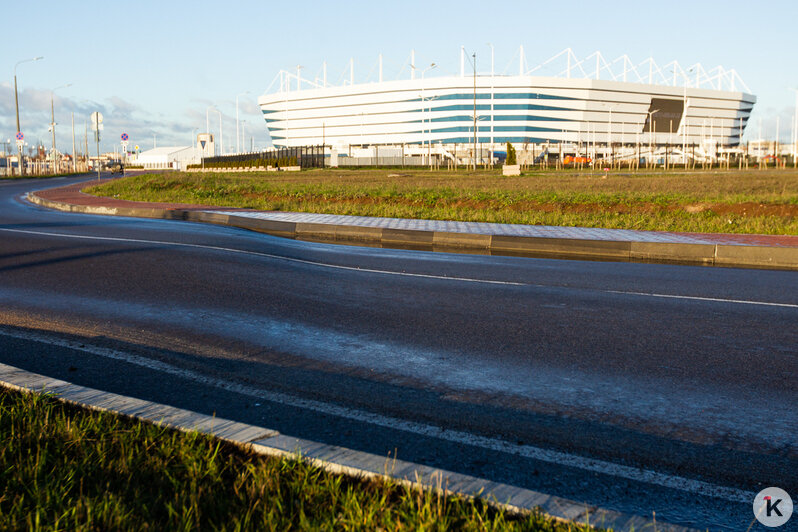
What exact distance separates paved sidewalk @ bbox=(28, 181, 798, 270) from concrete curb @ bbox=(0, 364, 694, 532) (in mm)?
9259

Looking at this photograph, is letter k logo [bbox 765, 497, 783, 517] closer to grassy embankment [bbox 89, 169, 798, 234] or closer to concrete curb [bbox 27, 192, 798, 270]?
concrete curb [bbox 27, 192, 798, 270]

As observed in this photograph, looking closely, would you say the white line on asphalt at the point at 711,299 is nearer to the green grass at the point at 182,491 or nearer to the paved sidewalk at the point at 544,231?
the paved sidewalk at the point at 544,231

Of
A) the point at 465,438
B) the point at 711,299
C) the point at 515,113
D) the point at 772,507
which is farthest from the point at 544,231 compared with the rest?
the point at 515,113

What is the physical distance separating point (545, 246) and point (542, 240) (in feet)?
0.52

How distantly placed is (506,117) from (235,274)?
14024 cm

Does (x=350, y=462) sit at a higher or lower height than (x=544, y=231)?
lower

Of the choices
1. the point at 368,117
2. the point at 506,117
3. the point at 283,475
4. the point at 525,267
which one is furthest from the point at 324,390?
the point at 368,117

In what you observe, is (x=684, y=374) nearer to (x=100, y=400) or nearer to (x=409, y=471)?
(x=409, y=471)

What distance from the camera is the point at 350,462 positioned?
3035 millimetres

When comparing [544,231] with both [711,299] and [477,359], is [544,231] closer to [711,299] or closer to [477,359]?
[711,299]

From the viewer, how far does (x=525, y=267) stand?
33.5ft

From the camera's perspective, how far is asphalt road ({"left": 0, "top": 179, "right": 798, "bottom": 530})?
3.43 metres

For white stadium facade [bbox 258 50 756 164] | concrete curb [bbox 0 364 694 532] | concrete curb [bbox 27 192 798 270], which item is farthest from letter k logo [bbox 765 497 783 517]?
white stadium facade [bbox 258 50 756 164]

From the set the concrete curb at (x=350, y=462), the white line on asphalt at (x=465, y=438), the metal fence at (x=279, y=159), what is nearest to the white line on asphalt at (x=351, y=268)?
the white line on asphalt at (x=465, y=438)
